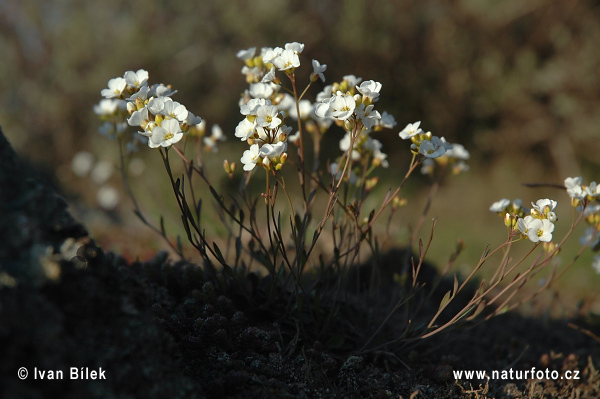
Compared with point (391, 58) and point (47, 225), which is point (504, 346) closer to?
point (47, 225)

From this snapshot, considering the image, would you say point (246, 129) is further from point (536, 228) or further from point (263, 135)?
point (536, 228)

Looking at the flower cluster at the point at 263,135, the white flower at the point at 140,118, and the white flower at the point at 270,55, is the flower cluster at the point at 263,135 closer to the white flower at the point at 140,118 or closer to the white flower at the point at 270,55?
the white flower at the point at 270,55

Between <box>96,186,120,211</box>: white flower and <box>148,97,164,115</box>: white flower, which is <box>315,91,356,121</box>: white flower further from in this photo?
<box>96,186,120,211</box>: white flower

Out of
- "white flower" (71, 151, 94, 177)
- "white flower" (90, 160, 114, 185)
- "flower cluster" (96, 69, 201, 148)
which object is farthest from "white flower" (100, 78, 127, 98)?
"white flower" (71, 151, 94, 177)

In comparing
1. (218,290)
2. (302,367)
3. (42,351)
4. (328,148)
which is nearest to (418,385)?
(302,367)

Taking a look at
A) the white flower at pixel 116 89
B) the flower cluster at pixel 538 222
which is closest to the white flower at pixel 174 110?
the white flower at pixel 116 89

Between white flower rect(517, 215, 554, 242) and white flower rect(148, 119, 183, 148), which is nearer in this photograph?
white flower rect(148, 119, 183, 148)

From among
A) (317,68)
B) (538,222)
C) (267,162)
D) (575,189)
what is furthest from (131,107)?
(575,189)
